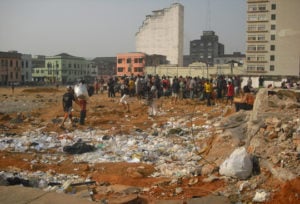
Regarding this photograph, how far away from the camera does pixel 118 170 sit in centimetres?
760

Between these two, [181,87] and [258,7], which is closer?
[181,87]

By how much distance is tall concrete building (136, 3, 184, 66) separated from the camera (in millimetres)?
78000

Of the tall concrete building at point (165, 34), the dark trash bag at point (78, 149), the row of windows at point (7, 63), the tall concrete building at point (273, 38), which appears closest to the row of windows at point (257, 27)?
the tall concrete building at point (273, 38)

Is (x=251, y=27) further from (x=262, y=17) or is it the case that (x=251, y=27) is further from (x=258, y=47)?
(x=258, y=47)

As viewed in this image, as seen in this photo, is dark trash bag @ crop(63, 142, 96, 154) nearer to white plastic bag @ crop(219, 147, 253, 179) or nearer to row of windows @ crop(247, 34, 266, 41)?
white plastic bag @ crop(219, 147, 253, 179)

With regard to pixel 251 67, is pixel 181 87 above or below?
below

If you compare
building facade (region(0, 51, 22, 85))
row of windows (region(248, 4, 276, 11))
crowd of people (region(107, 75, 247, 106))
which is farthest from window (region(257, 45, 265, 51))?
building facade (region(0, 51, 22, 85))

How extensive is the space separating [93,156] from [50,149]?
1.47 metres

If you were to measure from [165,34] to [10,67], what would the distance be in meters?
32.7

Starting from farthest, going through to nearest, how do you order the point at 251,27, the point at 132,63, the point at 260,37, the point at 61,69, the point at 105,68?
the point at 105,68
the point at 61,69
the point at 132,63
the point at 251,27
the point at 260,37

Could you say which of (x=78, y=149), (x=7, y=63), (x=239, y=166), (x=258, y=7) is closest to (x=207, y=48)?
(x=258, y=7)

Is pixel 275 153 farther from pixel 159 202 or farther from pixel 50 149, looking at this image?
pixel 50 149

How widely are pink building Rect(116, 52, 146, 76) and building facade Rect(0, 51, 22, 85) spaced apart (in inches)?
788

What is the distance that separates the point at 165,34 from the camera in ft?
262
